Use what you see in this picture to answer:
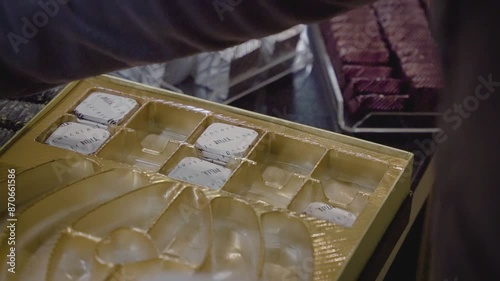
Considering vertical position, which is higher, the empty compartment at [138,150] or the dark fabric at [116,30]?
the dark fabric at [116,30]

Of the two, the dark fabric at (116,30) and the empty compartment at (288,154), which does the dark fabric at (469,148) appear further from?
the empty compartment at (288,154)

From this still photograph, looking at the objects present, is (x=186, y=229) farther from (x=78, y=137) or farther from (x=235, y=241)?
(x=78, y=137)

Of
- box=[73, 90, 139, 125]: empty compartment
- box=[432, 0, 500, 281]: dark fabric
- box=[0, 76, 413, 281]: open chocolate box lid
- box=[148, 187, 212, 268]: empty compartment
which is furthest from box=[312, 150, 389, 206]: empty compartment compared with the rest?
box=[432, 0, 500, 281]: dark fabric

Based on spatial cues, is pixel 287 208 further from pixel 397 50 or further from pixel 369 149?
pixel 397 50

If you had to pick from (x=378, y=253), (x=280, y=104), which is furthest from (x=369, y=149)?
(x=280, y=104)

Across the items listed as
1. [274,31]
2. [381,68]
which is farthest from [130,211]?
[381,68]

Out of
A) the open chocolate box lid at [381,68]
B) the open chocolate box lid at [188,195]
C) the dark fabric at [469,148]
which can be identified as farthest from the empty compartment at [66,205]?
the dark fabric at [469,148]

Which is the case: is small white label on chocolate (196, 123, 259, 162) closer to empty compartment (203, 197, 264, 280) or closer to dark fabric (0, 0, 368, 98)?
empty compartment (203, 197, 264, 280)
